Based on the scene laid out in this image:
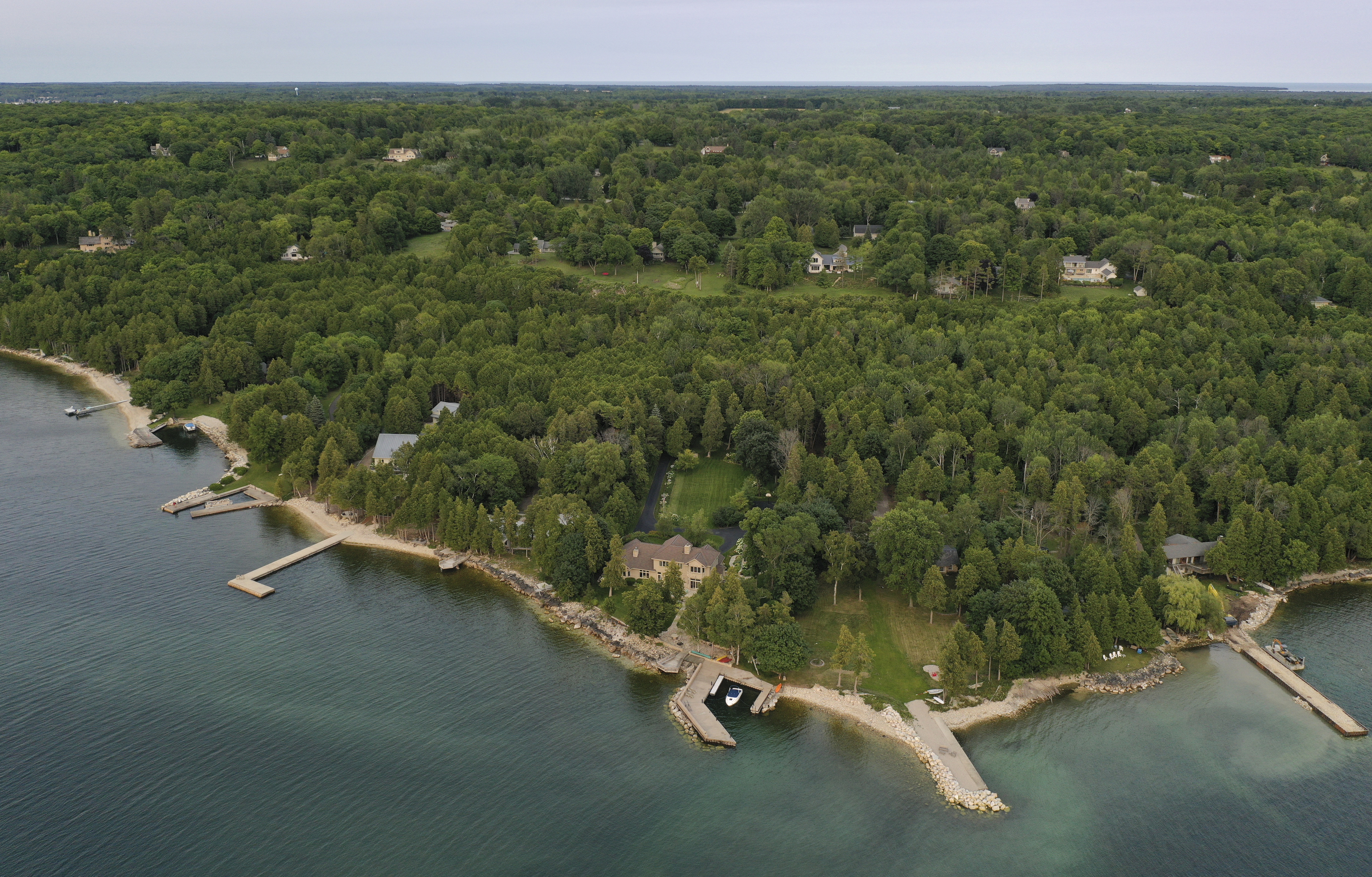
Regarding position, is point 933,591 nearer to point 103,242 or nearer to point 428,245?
point 428,245

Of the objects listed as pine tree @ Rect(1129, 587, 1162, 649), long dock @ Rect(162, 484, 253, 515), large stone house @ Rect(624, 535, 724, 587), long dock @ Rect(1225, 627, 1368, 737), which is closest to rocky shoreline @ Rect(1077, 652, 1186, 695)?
pine tree @ Rect(1129, 587, 1162, 649)

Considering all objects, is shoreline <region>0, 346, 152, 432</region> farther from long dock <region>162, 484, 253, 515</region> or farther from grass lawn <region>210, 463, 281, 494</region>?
long dock <region>162, 484, 253, 515</region>

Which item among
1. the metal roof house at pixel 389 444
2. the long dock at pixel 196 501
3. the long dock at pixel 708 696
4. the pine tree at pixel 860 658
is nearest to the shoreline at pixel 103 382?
the long dock at pixel 196 501

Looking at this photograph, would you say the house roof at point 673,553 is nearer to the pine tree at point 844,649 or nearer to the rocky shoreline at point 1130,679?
the pine tree at point 844,649

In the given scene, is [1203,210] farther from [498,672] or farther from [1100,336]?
[498,672]

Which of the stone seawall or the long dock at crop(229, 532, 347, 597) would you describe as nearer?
the stone seawall

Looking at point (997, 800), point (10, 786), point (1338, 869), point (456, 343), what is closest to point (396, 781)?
point (10, 786)
